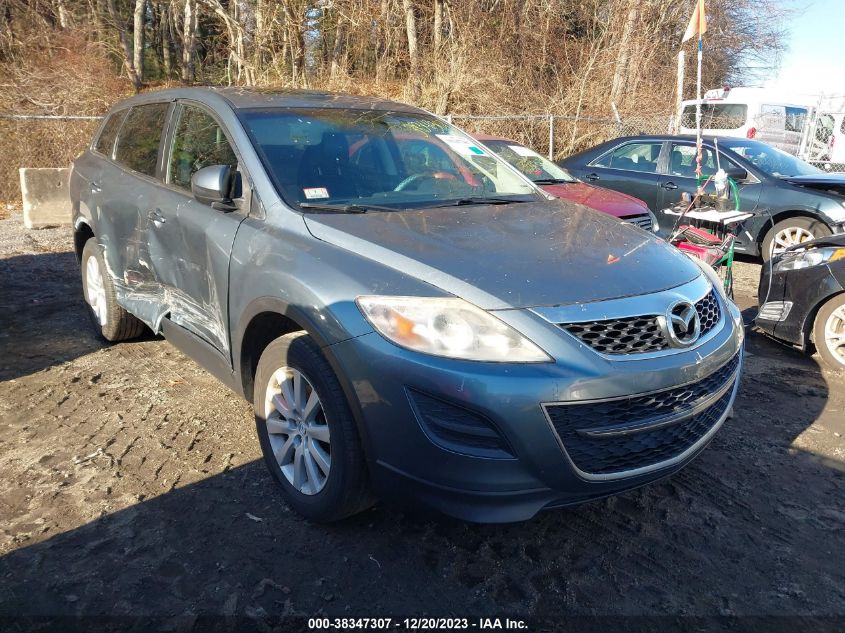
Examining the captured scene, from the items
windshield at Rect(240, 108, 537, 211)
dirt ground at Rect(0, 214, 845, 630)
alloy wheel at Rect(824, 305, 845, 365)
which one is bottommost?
dirt ground at Rect(0, 214, 845, 630)

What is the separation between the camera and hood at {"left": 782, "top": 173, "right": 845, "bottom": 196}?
7.48m

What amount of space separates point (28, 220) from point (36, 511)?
336 inches

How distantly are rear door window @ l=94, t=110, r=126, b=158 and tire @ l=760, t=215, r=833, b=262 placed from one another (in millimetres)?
6808

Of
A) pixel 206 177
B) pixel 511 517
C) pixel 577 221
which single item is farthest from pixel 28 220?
pixel 511 517

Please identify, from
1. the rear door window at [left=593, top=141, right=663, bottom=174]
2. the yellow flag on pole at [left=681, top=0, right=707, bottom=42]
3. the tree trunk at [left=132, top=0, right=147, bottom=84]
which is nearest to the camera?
the yellow flag on pole at [left=681, top=0, right=707, bottom=42]

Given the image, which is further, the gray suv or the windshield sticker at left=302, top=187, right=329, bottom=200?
the windshield sticker at left=302, top=187, right=329, bottom=200

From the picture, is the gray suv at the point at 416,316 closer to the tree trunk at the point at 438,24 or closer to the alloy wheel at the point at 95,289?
the alloy wheel at the point at 95,289

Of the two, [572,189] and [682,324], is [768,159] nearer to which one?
[572,189]

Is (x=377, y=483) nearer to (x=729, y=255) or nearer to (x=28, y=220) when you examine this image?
(x=729, y=255)

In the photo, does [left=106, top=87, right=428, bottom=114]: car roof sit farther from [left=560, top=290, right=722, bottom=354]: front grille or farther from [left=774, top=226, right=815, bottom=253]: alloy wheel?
[left=774, top=226, right=815, bottom=253]: alloy wheel

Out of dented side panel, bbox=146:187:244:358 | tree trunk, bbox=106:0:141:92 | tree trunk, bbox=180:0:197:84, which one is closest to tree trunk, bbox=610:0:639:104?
tree trunk, bbox=180:0:197:84

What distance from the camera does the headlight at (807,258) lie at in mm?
4723

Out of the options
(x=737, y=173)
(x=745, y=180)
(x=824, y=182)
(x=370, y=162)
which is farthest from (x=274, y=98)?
(x=824, y=182)

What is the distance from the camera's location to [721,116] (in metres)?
16.4
